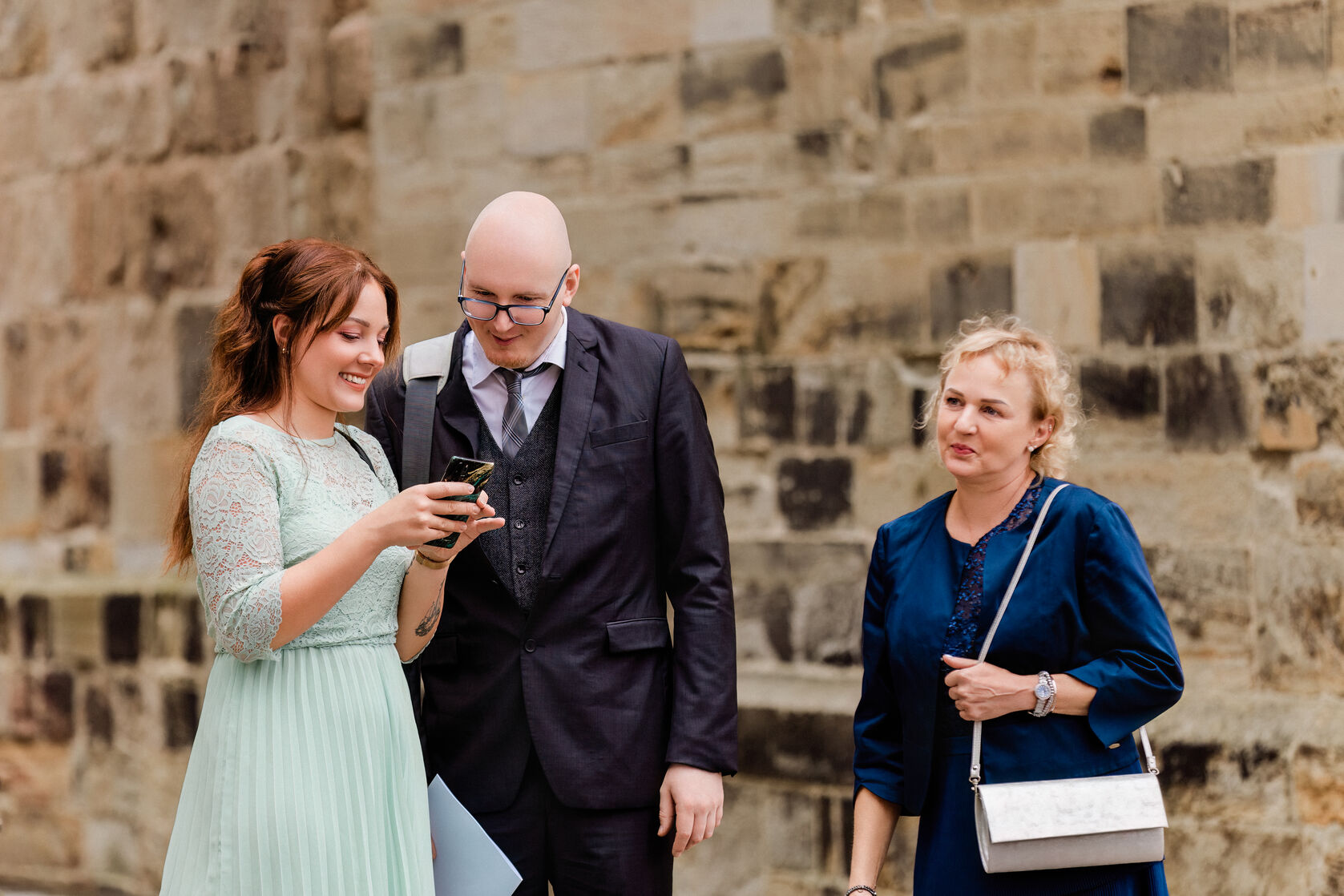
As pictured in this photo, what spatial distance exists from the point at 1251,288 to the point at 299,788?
333 cm

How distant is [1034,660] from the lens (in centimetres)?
244

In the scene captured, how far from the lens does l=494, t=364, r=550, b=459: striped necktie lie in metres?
2.69

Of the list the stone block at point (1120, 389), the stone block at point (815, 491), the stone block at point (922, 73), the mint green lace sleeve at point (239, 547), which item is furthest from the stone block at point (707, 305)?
the mint green lace sleeve at point (239, 547)

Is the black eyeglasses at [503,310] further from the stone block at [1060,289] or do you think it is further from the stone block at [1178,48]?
the stone block at [1178,48]

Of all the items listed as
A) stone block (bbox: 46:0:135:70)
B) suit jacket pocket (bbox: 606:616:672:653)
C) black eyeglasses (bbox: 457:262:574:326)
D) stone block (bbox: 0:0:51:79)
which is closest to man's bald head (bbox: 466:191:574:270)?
black eyeglasses (bbox: 457:262:574:326)

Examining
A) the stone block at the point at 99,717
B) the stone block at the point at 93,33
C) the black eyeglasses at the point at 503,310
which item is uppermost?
the stone block at the point at 93,33

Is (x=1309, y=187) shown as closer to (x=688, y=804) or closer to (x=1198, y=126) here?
(x=1198, y=126)

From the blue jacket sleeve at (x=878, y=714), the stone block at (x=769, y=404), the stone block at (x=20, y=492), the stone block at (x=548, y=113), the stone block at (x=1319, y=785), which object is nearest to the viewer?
the blue jacket sleeve at (x=878, y=714)

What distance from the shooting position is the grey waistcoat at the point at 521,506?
2.65m

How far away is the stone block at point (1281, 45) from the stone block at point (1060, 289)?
2.37 ft

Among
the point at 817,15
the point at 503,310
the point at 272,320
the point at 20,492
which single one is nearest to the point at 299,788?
the point at 272,320

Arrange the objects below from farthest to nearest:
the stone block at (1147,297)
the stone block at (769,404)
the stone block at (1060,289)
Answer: the stone block at (769,404) → the stone block at (1060,289) → the stone block at (1147,297)

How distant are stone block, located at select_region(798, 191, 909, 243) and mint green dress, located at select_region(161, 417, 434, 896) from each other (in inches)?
107

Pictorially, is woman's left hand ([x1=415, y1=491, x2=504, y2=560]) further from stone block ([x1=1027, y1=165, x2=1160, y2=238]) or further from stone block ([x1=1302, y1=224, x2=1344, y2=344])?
stone block ([x1=1302, y1=224, x2=1344, y2=344])
